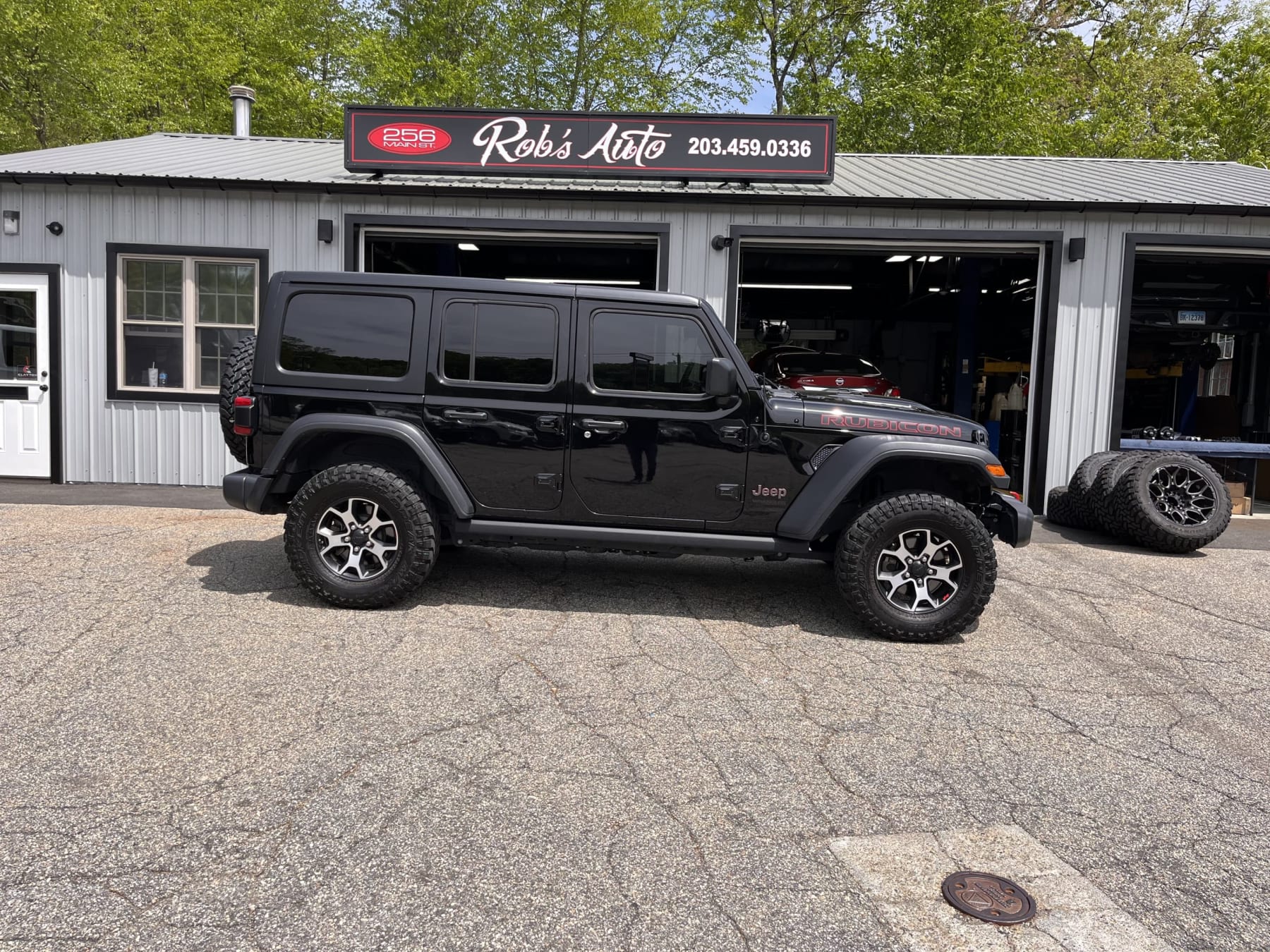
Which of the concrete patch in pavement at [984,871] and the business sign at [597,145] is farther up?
the business sign at [597,145]

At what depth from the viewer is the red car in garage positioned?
14305mm

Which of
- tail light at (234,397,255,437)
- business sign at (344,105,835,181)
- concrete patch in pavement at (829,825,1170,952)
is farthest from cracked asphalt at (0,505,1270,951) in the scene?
business sign at (344,105,835,181)

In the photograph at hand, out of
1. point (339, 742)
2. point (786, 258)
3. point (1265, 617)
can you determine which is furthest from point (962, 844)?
point (786, 258)

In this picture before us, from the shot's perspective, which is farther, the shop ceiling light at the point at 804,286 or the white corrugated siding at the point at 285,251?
the shop ceiling light at the point at 804,286

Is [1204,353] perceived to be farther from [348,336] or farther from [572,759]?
[572,759]

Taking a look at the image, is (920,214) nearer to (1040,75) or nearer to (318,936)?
(318,936)

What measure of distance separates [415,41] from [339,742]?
95.3 ft

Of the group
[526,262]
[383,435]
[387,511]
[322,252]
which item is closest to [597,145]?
[322,252]

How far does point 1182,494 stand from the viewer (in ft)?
25.9

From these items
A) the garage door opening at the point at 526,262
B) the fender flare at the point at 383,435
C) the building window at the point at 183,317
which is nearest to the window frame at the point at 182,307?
the building window at the point at 183,317

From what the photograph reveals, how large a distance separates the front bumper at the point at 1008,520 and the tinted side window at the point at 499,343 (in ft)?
8.99

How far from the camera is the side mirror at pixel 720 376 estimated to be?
15.8 feet

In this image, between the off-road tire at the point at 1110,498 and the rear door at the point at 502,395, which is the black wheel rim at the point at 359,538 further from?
the off-road tire at the point at 1110,498

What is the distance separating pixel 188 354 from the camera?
9.75m
